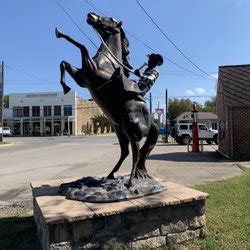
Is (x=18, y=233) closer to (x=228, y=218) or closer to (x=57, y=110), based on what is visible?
(x=228, y=218)

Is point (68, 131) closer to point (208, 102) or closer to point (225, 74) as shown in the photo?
point (208, 102)

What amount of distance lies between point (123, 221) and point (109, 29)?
2925 mm

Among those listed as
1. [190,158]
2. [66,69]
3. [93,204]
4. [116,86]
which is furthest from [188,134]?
[93,204]

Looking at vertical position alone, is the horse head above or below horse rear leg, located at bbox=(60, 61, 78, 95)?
above

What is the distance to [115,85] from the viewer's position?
574 centimetres

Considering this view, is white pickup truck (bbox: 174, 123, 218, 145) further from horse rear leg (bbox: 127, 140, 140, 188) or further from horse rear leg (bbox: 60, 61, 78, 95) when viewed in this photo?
horse rear leg (bbox: 60, 61, 78, 95)

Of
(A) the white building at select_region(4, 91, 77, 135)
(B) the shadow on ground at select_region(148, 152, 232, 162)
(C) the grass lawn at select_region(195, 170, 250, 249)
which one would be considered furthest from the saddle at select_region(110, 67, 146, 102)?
(A) the white building at select_region(4, 91, 77, 135)

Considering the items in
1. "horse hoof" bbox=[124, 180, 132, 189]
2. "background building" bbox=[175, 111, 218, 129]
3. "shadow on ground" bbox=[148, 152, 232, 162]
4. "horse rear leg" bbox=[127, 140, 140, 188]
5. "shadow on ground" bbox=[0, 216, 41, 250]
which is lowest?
"shadow on ground" bbox=[0, 216, 41, 250]

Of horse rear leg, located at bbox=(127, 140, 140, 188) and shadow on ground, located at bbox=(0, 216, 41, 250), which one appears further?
horse rear leg, located at bbox=(127, 140, 140, 188)

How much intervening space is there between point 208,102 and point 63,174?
312ft

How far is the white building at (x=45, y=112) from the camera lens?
74.8 metres

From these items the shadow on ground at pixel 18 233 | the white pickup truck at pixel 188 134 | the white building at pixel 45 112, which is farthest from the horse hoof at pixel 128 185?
the white building at pixel 45 112

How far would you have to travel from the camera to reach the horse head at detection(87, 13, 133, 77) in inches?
238

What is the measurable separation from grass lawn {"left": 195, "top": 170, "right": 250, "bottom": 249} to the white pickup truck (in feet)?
85.3
